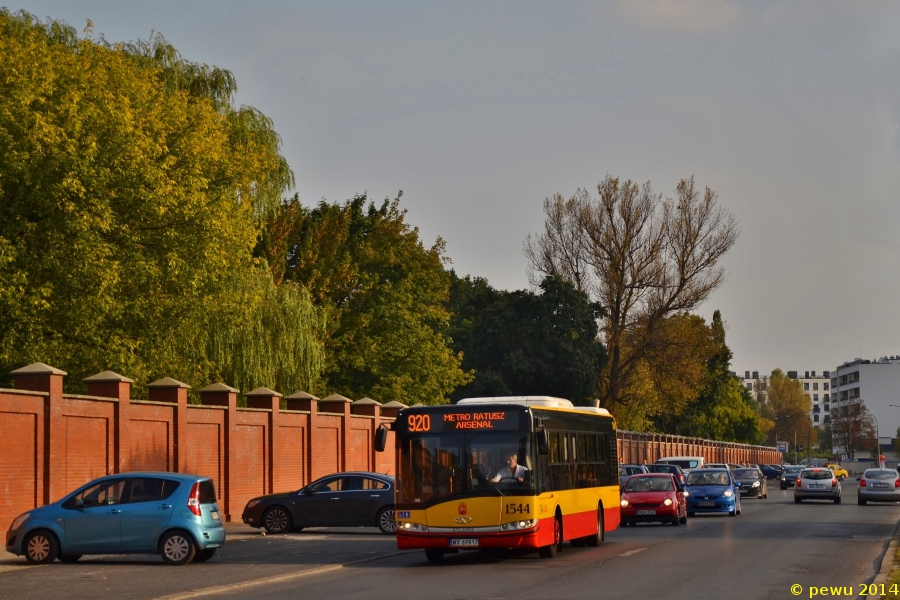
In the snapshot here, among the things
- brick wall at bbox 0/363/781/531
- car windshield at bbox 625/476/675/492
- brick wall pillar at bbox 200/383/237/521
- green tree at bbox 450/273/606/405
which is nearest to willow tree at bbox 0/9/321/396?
brick wall pillar at bbox 200/383/237/521

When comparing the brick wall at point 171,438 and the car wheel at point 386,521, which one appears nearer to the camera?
the brick wall at point 171,438

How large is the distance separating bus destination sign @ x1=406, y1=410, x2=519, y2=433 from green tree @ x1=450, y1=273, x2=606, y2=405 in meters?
48.2

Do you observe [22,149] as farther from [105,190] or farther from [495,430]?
[495,430]

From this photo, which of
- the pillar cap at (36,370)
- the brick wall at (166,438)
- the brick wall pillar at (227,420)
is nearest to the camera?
the brick wall at (166,438)

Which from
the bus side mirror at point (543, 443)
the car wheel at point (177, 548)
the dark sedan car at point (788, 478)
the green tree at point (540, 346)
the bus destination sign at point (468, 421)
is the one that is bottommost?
the dark sedan car at point (788, 478)

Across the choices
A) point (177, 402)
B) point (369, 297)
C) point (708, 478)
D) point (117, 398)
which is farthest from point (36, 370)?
point (369, 297)

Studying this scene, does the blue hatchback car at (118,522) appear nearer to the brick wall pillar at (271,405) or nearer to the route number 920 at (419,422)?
the route number 920 at (419,422)

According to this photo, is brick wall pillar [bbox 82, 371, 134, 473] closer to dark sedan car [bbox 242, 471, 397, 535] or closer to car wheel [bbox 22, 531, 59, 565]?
dark sedan car [bbox 242, 471, 397, 535]

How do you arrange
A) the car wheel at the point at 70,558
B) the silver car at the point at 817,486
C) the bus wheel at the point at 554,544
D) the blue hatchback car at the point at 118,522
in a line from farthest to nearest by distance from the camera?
1. the silver car at the point at 817,486
2. the bus wheel at the point at 554,544
3. the car wheel at the point at 70,558
4. the blue hatchback car at the point at 118,522

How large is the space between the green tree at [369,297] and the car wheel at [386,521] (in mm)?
25604

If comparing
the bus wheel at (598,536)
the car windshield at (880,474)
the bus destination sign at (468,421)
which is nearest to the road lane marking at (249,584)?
the bus destination sign at (468,421)

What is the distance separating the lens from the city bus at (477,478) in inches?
819

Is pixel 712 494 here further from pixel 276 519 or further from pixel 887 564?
pixel 887 564

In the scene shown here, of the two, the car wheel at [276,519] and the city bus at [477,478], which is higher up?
the city bus at [477,478]
